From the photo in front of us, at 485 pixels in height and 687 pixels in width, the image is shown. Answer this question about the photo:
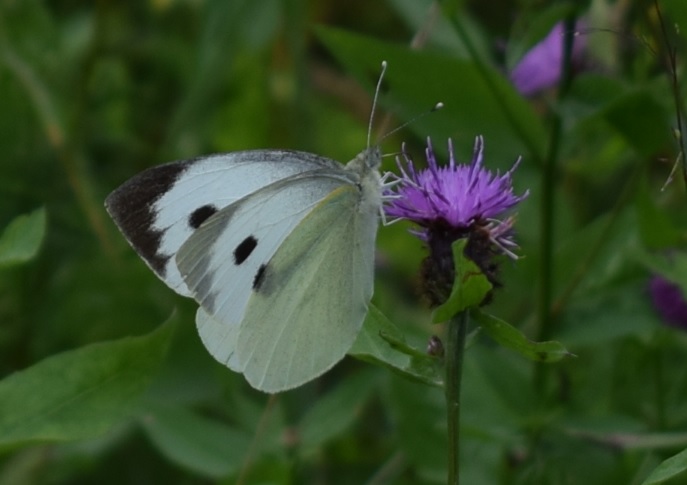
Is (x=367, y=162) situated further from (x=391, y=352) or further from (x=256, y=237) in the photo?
(x=391, y=352)

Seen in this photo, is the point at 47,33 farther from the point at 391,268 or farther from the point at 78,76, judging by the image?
the point at 391,268

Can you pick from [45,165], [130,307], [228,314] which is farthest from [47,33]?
[228,314]

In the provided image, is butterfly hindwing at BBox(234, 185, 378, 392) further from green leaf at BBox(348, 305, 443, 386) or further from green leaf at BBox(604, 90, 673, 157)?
green leaf at BBox(604, 90, 673, 157)

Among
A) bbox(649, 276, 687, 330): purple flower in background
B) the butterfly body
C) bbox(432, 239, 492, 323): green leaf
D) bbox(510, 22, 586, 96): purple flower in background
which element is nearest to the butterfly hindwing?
the butterfly body

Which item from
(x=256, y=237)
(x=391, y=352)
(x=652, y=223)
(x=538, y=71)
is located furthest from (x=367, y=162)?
(x=538, y=71)

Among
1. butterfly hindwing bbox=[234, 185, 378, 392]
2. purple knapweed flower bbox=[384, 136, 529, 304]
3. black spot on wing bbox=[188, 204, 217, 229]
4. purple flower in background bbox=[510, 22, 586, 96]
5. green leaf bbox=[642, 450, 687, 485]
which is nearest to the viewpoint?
green leaf bbox=[642, 450, 687, 485]
